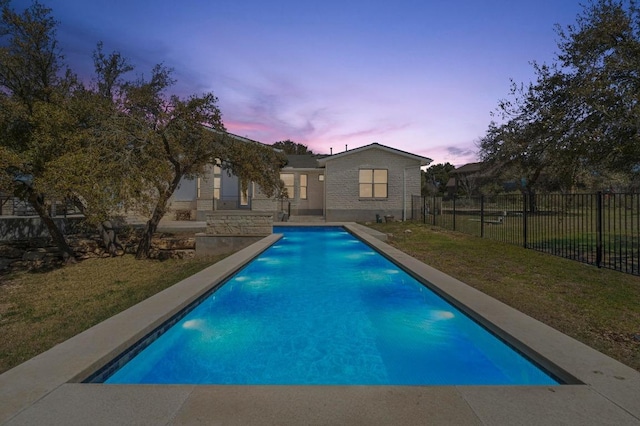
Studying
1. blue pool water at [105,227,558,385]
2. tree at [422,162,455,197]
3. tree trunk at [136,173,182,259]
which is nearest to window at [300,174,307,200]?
tree trunk at [136,173,182,259]

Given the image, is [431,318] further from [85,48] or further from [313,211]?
[313,211]

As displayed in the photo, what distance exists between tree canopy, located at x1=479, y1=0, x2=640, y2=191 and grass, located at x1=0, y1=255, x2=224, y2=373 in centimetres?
1080

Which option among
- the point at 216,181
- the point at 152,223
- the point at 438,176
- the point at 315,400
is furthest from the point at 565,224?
the point at 438,176

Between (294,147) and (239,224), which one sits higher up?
(294,147)

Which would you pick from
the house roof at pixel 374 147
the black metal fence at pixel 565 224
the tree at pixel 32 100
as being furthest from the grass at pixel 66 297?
the house roof at pixel 374 147

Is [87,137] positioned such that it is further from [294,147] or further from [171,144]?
[294,147]

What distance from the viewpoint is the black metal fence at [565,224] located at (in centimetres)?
828

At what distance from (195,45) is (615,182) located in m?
27.2

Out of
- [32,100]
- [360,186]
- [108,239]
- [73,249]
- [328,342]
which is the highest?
[32,100]

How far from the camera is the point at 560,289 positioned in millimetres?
6512

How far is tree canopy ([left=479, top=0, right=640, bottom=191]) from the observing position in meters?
8.41

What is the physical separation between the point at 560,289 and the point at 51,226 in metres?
14.9

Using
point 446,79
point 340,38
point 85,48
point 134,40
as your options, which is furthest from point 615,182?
point 85,48

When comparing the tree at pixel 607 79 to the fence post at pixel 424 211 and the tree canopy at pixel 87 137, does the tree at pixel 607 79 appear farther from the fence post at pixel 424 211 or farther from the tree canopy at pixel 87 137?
the fence post at pixel 424 211
